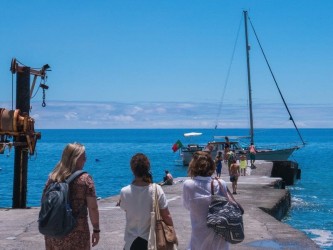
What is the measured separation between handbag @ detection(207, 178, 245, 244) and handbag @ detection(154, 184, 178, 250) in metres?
0.38

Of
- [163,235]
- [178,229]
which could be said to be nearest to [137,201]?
[163,235]

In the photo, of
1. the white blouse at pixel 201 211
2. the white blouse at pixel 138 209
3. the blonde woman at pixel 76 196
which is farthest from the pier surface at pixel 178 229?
the blonde woman at pixel 76 196

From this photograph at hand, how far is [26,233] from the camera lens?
37.6 ft

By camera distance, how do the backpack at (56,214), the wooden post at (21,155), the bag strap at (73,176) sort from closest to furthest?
the backpack at (56,214) → the bag strap at (73,176) → the wooden post at (21,155)

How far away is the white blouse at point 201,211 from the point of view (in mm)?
6289

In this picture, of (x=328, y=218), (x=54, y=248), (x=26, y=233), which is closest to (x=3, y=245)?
(x=26, y=233)

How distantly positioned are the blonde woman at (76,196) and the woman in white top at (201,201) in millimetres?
987

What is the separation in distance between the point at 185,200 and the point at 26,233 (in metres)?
5.79

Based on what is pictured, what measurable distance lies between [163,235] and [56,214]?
106cm

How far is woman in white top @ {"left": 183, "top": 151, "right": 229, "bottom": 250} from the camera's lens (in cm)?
629

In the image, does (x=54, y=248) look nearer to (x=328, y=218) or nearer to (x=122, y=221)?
(x=122, y=221)

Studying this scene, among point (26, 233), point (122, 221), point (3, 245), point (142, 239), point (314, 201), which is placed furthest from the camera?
point (314, 201)

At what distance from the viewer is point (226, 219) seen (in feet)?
20.2

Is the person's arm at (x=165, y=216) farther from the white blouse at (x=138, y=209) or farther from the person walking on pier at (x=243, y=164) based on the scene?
the person walking on pier at (x=243, y=164)
